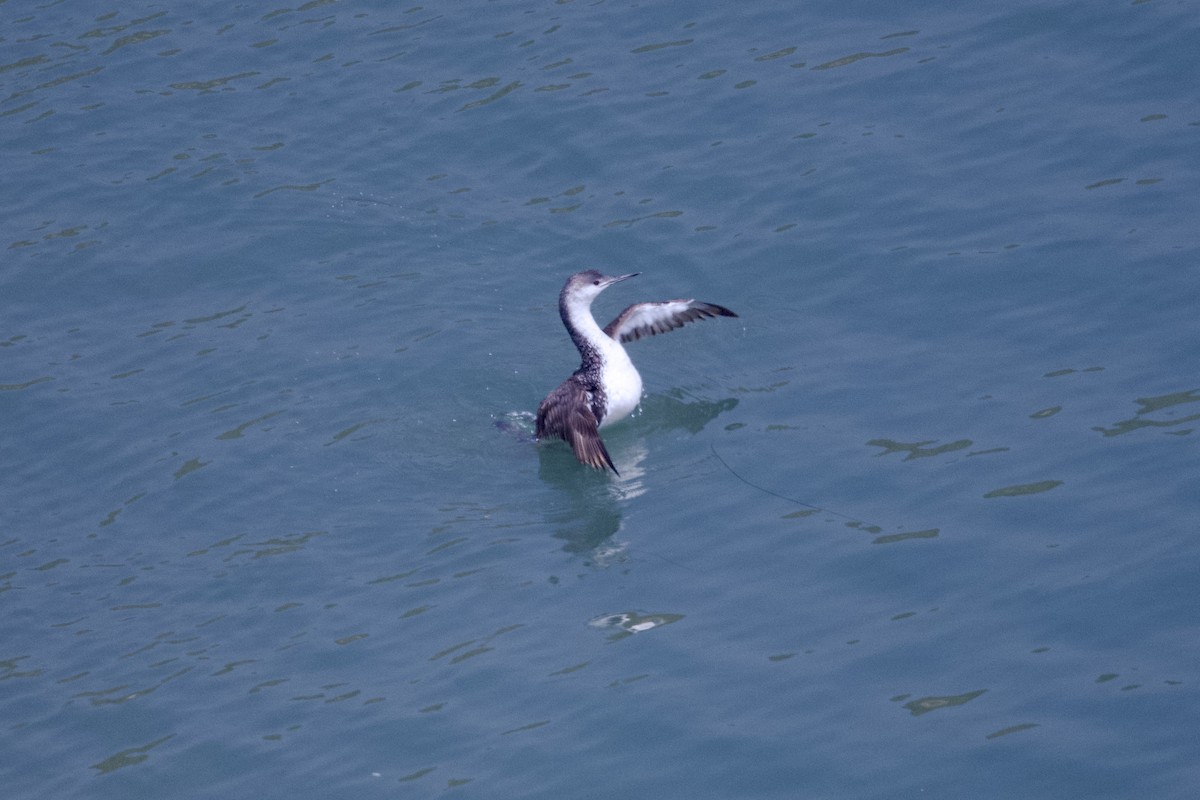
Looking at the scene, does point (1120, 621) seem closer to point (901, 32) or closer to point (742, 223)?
point (742, 223)

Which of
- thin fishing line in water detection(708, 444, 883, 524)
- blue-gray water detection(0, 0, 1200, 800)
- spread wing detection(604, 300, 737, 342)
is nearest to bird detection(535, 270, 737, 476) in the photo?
spread wing detection(604, 300, 737, 342)

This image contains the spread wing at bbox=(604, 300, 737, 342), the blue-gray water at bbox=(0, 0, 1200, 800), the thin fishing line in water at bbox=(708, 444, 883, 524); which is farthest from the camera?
the spread wing at bbox=(604, 300, 737, 342)

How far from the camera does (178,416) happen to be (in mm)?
10125

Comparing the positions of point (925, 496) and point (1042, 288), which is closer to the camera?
point (925, 496)

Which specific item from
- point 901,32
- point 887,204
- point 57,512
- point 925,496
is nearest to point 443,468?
point 57,512

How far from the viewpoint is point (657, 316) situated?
10109 millimetres

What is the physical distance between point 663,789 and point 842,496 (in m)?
2.36

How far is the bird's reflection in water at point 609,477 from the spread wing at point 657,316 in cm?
54

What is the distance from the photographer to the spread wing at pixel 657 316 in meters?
9.94

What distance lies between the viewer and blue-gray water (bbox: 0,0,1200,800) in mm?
6629

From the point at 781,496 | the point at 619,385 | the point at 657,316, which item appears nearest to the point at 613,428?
the point at 619,385

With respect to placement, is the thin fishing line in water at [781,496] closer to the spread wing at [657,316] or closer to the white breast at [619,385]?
the white breast at [619,385]

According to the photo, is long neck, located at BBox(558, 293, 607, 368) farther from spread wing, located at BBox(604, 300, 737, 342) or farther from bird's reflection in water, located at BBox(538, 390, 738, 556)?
bird's reflection in water, located at BBox(538, 390, 738, 556)

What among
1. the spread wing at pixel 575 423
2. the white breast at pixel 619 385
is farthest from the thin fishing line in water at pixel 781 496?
the white breast at pixel 619 385
